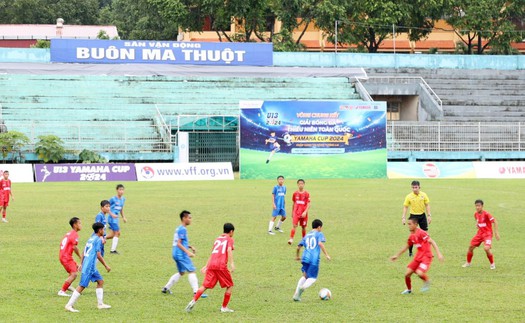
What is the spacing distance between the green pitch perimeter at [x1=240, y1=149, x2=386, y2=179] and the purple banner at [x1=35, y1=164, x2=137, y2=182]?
21.5 ft

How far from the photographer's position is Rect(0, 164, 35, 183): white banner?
46.3 meters

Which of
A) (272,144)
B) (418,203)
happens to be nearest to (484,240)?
(418,203)

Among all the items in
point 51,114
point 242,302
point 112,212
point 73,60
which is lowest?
point 242,302

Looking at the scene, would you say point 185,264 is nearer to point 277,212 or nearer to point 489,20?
point 277,212

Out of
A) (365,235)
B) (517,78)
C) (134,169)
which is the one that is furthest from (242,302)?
(517,78)

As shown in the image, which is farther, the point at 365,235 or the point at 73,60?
the point at 73,60

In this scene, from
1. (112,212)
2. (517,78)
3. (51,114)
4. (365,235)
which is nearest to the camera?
(112,212)

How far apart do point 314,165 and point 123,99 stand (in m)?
15.5

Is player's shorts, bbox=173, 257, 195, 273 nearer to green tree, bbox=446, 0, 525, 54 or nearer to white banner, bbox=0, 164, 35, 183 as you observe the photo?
white banner, bbox=0, 164, 35, 183

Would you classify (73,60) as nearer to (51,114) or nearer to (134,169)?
(51,114)

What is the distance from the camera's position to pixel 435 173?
50500mm

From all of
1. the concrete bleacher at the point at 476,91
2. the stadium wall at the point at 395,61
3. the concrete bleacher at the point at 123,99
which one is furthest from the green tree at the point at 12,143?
the concrete bleacher at the point at 476,91

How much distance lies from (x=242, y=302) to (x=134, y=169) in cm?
3186

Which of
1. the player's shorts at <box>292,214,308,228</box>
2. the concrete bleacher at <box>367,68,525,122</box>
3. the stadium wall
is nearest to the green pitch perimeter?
the concrete bleacher at <box>367,68,525,122</box>
